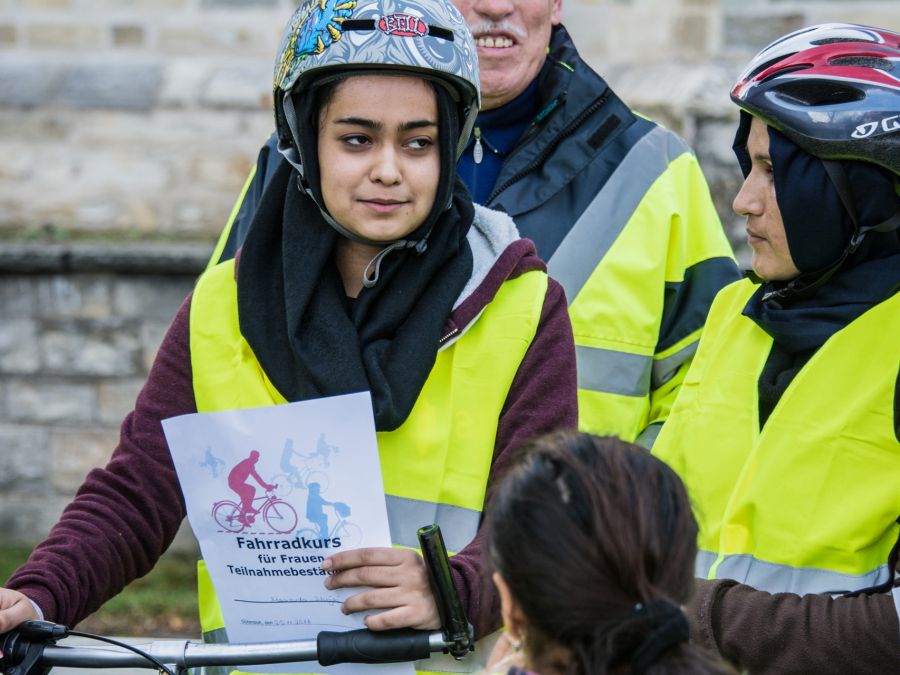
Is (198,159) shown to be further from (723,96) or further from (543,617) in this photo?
(543,617)

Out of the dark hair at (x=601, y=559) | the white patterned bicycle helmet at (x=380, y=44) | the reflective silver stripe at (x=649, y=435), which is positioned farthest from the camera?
the reflective silver stripe at (x=649, y=435)

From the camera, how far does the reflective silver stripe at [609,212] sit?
3.84 metres

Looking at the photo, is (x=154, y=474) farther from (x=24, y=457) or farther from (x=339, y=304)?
(x=24, y=457)

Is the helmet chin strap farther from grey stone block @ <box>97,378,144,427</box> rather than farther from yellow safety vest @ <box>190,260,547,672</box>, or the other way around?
grey stone block @ <box>97,378,144,427</box>

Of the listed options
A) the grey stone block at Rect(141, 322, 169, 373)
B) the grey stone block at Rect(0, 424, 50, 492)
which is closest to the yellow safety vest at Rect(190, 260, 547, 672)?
the grey stone block at Rect(141, 322, 169, 373)

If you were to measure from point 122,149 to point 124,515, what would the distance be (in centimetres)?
575

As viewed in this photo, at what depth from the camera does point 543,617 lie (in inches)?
83.5

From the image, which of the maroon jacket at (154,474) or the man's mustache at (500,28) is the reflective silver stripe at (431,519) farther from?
the man's mustache at (500,28)

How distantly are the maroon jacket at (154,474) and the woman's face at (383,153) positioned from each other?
0.22 meters

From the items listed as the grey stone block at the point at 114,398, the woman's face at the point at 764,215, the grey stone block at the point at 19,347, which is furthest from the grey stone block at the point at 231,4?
the woman's face at the point at 764,215

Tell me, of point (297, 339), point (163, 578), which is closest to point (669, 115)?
point (163, 578)

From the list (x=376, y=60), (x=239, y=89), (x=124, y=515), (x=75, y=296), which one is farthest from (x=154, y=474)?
(x=239, y=89)

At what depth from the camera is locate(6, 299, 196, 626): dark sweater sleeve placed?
2.79m

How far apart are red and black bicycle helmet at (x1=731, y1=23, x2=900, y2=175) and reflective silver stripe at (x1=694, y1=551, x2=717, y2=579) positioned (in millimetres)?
834
